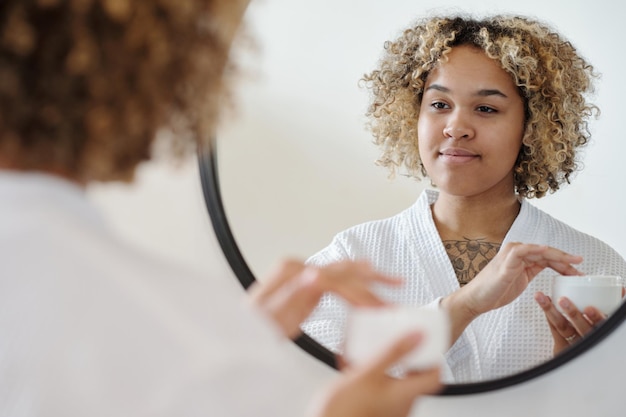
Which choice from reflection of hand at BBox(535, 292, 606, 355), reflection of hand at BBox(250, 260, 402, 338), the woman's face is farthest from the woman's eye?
reflection of hand at BBox(250, 260, 402, 338)

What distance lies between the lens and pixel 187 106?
0.49 metres

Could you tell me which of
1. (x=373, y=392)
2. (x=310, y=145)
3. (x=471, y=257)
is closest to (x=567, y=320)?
(x=471, y=257)

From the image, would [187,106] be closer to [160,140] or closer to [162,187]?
[160,140]

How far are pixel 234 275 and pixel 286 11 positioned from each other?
1.09 feet

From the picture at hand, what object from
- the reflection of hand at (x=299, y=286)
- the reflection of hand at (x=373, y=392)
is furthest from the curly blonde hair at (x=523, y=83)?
the reflection of hand at (x=373, y=392)

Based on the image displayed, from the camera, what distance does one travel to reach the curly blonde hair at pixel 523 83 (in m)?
0.88

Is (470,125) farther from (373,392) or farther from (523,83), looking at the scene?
(373,392)

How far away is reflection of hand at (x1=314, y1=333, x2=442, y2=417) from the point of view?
47 centimetres

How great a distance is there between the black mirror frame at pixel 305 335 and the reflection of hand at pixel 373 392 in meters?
0.40

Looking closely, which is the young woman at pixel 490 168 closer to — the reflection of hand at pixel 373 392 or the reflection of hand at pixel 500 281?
the reflection of hand at pixel 500 281

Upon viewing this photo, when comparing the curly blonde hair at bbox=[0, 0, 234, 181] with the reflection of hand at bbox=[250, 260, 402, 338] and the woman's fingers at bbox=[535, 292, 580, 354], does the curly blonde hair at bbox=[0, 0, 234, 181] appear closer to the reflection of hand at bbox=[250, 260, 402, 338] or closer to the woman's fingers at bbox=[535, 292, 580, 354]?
the reflection of hand at bbox=[250, 260, 402, 338]

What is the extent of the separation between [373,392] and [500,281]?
0.44 metres

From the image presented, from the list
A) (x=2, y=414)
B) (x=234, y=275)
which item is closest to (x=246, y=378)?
(x=2, y=414)

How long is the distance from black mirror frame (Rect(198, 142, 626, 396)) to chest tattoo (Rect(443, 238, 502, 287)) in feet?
0.40
